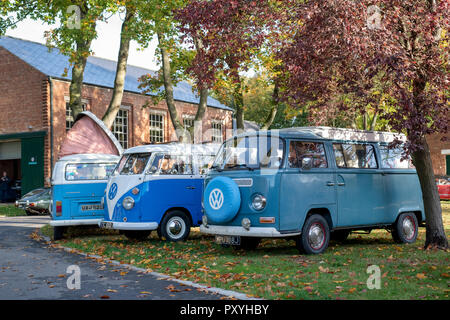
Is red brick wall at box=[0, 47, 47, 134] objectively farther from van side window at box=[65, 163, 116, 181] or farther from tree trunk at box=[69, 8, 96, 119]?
van side window at box=[65, 163, 116, 181]

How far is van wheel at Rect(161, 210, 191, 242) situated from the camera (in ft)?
42.5

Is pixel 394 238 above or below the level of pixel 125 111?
below

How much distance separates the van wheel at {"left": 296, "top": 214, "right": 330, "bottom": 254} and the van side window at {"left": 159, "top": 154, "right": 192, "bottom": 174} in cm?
413

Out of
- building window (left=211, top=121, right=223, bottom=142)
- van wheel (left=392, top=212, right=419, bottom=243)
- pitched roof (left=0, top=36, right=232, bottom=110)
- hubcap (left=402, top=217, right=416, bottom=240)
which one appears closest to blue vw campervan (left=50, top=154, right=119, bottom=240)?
van wheel (left=392, top=212, right=419, bottom=243)

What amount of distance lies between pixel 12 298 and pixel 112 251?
4638mm

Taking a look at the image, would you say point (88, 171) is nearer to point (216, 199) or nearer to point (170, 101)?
point (216, 199)

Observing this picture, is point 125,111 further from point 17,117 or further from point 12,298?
point 12,298

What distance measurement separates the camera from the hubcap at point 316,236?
411 inches

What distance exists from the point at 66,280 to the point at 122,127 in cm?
2670

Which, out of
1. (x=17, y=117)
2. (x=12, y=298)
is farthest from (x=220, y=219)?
(x=17, y=117)

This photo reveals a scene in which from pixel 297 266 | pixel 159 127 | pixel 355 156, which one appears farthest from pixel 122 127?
pixel 297 266

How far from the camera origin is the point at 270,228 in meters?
9.82

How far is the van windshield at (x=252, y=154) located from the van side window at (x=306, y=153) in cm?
24

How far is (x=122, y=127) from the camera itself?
34.6 metres
